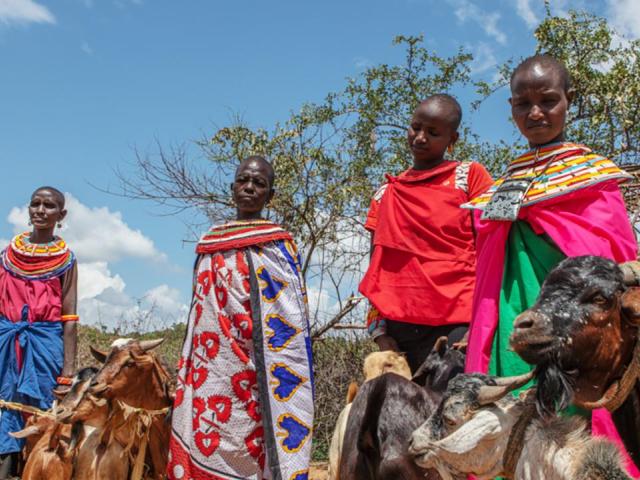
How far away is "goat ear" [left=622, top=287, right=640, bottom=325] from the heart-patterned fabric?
2332 mm

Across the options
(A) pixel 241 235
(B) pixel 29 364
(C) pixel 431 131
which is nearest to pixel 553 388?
(C) pixel 431 131

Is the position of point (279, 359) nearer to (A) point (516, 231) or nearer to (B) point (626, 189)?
(A) point (516, 231)

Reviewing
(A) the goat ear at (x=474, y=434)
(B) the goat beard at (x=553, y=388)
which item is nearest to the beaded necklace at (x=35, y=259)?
(A) the goat ear at (x=474, y=434)

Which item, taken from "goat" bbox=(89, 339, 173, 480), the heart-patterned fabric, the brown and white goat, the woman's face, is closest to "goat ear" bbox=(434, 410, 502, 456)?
the heart-patterned fabric

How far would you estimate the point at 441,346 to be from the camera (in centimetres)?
371

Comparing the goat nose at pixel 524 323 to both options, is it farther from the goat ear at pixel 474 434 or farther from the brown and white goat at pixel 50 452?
the brown and white goat at pixel 50 452

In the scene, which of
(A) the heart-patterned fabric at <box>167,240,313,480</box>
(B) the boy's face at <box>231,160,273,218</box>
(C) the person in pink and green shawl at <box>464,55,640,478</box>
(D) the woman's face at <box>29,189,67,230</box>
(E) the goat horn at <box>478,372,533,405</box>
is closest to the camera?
(E) the goat horn at <box>478,372,533,405</box>

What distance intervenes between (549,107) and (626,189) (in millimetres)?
4785

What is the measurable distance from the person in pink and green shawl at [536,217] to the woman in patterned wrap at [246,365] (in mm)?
1488

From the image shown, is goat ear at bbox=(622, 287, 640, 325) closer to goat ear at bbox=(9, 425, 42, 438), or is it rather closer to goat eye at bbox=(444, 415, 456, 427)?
goat eye at bbox=(444, 415, 456, 427)

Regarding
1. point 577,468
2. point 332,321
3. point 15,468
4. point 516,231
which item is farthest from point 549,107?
point 332,321

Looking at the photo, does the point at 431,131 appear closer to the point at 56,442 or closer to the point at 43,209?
the point at 56,442

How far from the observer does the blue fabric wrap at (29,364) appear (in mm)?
5395

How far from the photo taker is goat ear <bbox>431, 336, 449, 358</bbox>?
368cm
